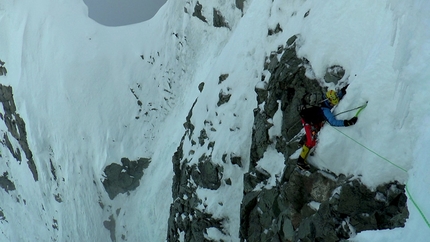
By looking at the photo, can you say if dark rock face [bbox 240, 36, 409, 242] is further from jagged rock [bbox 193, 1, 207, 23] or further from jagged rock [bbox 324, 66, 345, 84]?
jagged rock [bbox 193, 1, 207, 23]

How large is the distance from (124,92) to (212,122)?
38.1ft

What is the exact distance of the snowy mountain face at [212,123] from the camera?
22.7 ft

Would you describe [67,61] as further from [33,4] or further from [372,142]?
[372,142]

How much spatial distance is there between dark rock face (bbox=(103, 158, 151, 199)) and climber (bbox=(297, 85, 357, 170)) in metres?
16.8

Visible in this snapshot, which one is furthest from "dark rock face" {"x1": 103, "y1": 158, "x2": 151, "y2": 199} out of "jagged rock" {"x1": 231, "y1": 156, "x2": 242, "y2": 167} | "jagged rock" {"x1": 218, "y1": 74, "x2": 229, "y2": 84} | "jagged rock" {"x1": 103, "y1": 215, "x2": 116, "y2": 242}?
"jagged rock" {"x1": 231, "y1": 156, "x2": 242, "y2": 167}

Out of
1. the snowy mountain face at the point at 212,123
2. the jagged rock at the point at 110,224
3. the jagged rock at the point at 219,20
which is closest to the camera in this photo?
the snowy mountain face at the point at 212,123

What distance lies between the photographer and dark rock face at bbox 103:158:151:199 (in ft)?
75.7

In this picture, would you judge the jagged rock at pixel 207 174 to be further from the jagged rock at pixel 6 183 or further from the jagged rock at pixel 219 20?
the jagged rock at pixel 6 183

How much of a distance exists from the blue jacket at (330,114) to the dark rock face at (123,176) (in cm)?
1719

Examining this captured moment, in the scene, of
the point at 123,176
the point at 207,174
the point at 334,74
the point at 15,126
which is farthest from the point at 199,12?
the point at 15,126

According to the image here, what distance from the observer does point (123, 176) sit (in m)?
23.2

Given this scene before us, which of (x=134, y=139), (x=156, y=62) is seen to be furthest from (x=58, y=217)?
(x=156, y=62)

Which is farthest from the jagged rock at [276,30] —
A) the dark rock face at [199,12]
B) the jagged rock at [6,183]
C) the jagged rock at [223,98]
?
the jagged rock at [6,183]

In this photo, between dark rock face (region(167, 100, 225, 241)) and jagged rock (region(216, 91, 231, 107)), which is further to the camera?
jagged rock (region(216, 91, 231, 107))
